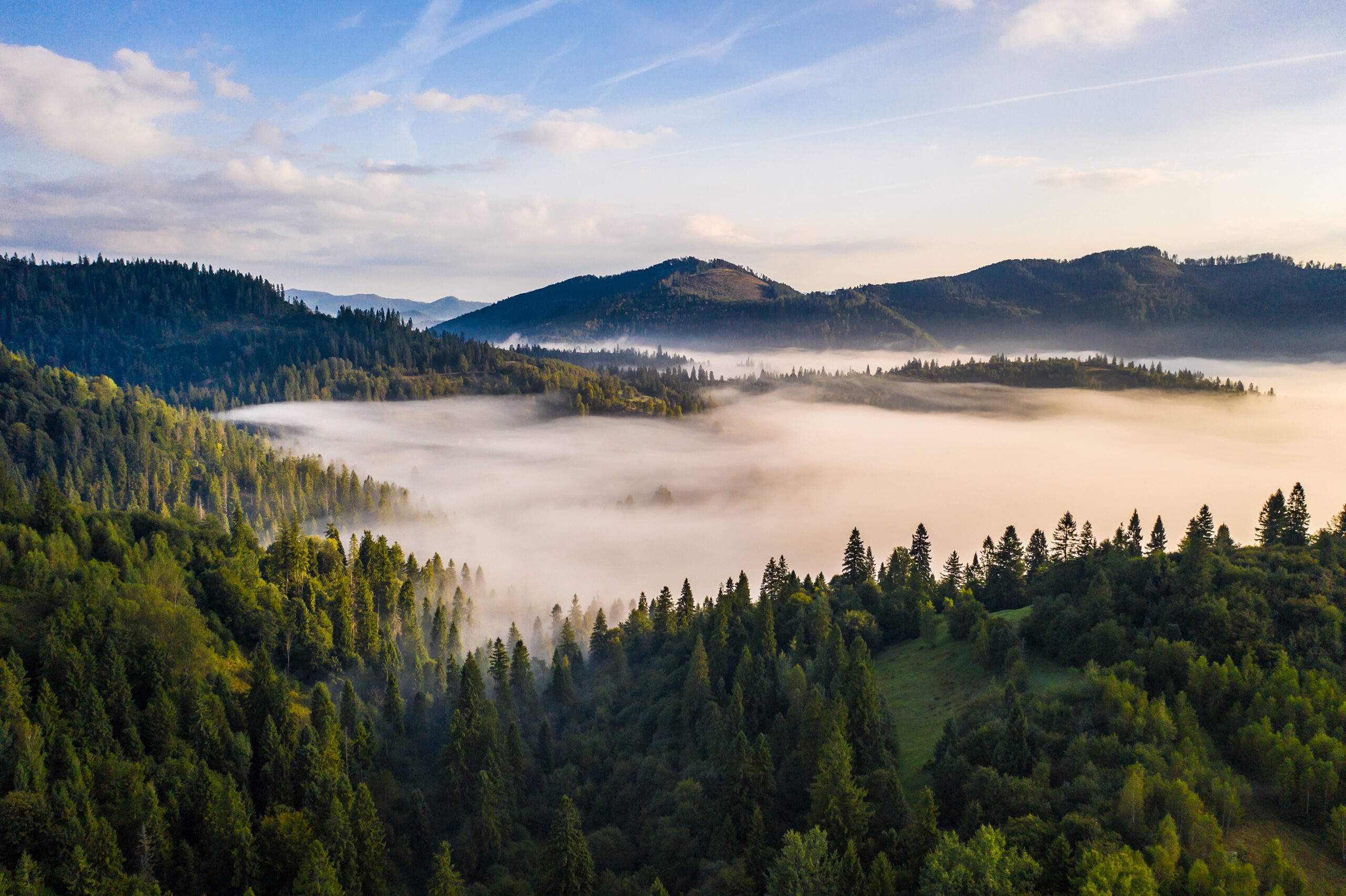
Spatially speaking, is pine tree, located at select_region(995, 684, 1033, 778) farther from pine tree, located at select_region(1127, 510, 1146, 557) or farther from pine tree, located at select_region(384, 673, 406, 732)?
pine tree, located at select_region(384, 673, 406, 732)

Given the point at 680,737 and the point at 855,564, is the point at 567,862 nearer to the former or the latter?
the point at 680,737

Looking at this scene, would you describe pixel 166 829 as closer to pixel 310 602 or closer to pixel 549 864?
pixel 549 864

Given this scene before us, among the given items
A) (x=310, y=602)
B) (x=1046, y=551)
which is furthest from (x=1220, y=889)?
(x=310, y=602)

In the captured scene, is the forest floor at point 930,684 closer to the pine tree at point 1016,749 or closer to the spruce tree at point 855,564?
the pine tree at point 1016,749

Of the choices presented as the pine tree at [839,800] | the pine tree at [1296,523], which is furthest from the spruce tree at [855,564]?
the pine tree at [839,800]

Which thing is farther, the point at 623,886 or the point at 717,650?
the point at 717,650

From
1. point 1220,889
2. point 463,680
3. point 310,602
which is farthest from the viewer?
point 310,602
